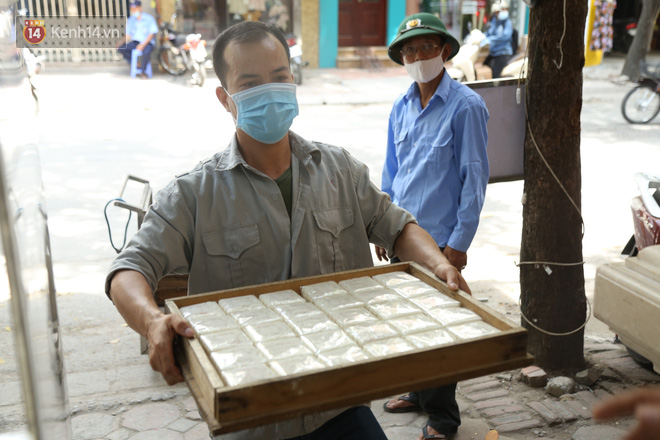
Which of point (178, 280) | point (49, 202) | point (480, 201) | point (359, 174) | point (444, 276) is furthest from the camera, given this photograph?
point (49, 202)

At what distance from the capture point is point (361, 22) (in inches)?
760

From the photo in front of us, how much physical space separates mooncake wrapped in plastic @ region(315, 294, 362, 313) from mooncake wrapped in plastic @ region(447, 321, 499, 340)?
1.05 feet

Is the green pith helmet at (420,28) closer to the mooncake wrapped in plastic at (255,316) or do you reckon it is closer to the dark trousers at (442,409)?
the dark trousers at (442,409)

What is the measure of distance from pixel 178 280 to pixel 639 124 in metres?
9.79

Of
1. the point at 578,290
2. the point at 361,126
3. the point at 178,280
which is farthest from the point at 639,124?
the point at 178,280

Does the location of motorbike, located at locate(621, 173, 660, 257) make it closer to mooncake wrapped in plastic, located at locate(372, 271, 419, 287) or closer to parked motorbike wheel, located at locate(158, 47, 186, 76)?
mooncake wrapped in plastic, located at locate(372, 271, 419, 287)

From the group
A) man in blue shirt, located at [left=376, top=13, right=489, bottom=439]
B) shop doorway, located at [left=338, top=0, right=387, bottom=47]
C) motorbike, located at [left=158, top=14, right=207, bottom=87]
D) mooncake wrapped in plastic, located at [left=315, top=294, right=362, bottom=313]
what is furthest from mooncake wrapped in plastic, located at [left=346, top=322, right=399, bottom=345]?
shop doorway, located at [left=338, top=0, right=387, bottom=47]

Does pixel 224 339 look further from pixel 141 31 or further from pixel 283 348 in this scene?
pixel 141 31

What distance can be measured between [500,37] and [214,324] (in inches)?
531

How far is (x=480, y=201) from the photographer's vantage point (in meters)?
3.75

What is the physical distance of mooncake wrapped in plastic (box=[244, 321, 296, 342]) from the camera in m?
1.91

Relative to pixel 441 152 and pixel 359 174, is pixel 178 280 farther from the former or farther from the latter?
pixel 359 174

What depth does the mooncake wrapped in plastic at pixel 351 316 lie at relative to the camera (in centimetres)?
199

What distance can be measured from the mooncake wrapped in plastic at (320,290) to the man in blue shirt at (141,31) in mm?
15229
